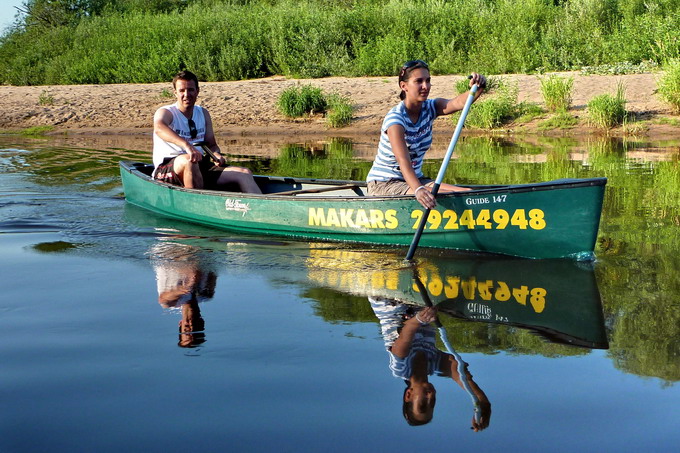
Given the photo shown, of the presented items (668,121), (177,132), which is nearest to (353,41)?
(668,121)

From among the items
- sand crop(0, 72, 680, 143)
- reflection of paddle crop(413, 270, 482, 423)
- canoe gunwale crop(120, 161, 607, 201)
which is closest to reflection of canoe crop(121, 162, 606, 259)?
canoe gunwale crop(120, 161, 607, 201)

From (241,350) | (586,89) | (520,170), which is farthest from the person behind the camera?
(586,89)

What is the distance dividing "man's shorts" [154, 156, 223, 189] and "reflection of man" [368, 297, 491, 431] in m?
3.78

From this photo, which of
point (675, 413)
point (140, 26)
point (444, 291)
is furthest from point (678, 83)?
point (140, 26)

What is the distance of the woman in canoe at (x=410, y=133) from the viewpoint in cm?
641

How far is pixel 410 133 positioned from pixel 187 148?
2.42m

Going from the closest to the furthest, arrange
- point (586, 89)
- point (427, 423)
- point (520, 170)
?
point (427, 423) < point (520, 170) < point (586, 89)

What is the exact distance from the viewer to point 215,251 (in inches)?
280

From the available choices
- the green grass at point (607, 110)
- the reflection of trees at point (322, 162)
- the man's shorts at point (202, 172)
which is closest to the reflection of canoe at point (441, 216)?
the man's shorts at point (202, 172)

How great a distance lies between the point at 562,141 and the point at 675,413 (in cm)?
1174

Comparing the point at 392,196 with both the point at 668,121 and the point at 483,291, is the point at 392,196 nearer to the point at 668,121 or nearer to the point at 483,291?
the point at 483,291

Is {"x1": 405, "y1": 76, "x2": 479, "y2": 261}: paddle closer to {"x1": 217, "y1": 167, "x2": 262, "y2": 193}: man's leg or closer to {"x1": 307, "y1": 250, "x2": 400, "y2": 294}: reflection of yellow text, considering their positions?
{"x1": 307, "y1": 250, "x2": 400, "y2": 294}: reflection of yellow text

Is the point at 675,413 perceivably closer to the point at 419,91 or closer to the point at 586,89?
the point at 419,91

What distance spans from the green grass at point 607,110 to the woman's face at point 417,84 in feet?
31.9
